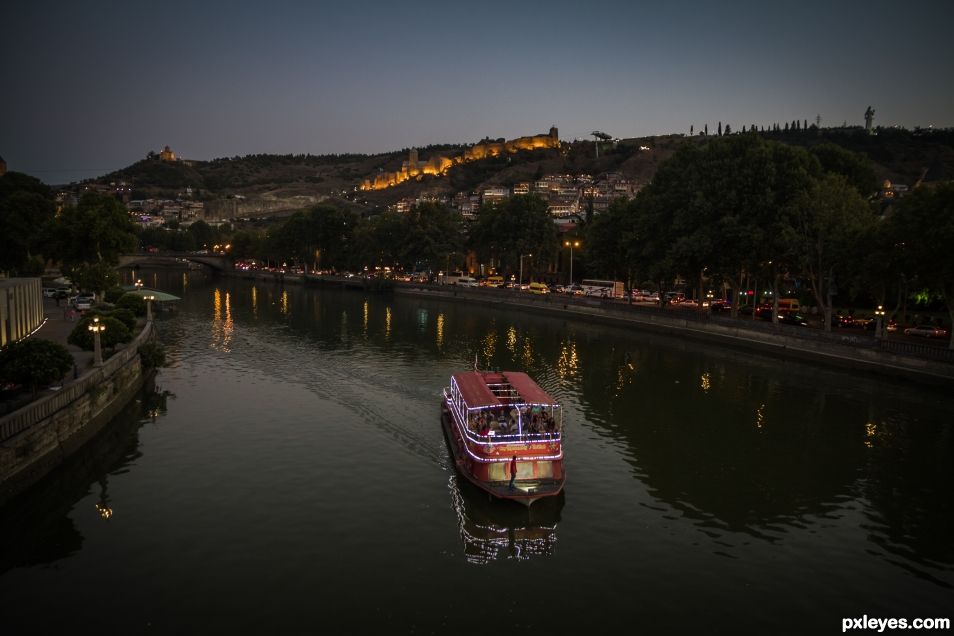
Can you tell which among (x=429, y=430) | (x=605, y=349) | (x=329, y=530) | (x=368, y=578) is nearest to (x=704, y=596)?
(x=368, y=578)

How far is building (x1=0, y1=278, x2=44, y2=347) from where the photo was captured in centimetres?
4022

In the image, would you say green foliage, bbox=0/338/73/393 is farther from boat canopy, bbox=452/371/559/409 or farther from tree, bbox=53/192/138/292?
tree, bbox=53/192/138/292

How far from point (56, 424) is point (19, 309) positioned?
22.9 m

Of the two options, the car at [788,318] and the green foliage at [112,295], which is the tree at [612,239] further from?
the green foliage at [112,295]

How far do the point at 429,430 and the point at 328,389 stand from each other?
38.4 feet

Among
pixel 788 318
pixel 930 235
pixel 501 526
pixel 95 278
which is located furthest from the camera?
pixel 788 318

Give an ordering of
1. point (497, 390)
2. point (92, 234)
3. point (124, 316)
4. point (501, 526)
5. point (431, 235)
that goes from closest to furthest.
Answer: point (501, 526)
point (497, 390)
point (124, 316)
point (92, 234)
point (431, 235)

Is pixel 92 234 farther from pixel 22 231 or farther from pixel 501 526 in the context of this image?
pixel 501 526

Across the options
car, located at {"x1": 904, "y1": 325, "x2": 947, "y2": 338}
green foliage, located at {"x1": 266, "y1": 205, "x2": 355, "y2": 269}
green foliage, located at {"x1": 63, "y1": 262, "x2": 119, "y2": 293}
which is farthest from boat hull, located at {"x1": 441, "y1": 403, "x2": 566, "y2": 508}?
green foliage, located at {"x1": 266, "y1": 205, "x2": 355, "y2": 269}

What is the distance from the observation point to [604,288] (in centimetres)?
10638

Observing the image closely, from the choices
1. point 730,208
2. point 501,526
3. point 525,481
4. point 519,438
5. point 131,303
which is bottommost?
point 501,526

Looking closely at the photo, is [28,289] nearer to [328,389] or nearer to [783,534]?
[328,389]

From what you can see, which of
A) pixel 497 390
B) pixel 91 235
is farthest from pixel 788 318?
pixel 91 235

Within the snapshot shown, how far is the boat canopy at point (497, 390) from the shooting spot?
1067 inches
